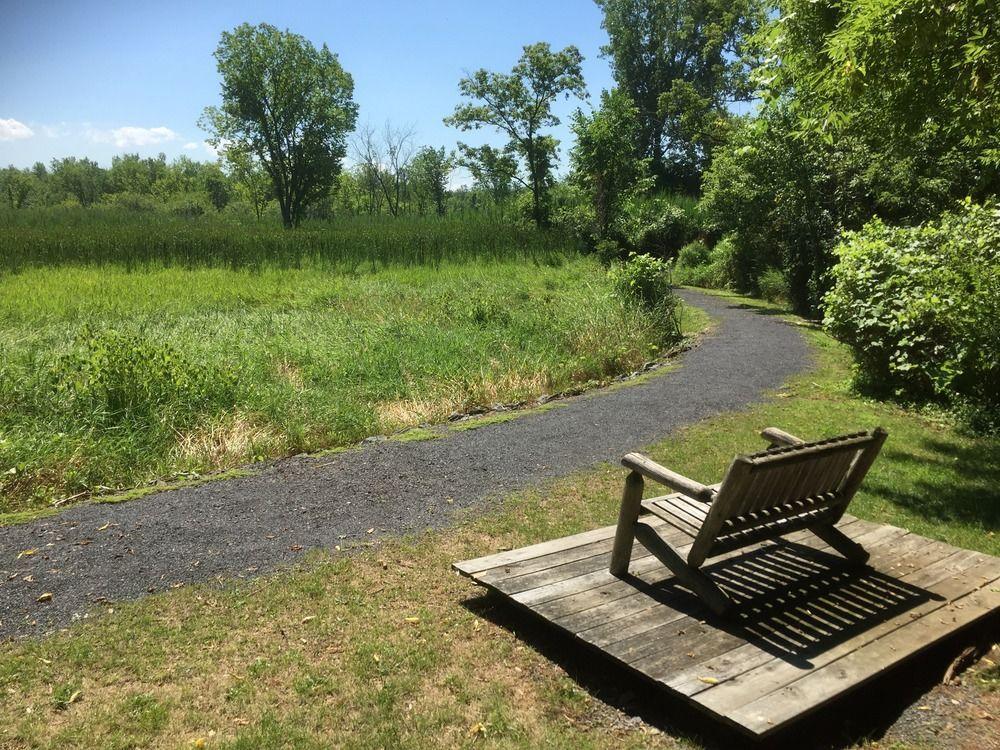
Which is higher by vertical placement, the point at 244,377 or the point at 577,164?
the point at 577,164

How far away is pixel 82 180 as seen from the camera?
8812 centimetres

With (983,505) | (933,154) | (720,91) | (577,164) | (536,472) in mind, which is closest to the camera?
(983,505)

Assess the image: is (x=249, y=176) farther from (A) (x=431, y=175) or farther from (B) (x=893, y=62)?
(B) (x=893, y=62)

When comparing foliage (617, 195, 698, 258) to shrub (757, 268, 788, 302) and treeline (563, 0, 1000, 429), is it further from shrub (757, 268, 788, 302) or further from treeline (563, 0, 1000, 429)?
shrub (757, 268, 788, 302)

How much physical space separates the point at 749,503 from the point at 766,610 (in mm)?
Result: 608

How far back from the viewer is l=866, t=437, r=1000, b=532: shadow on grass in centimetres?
593

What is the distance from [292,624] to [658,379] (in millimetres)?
7763

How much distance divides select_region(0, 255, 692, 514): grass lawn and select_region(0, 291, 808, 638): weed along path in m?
0.89

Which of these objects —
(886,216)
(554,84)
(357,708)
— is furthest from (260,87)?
(357,708)

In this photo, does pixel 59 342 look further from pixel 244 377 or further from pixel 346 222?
pixel 346 222

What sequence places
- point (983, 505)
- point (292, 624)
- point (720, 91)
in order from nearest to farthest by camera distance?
point (292, 624) → point (983, 505) → point (720, 91)

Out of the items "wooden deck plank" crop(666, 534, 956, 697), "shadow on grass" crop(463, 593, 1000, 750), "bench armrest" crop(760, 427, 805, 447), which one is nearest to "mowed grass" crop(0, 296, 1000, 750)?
"shadow on grass" crop(463, 593, 1000, 750)

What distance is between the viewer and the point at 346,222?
26.0 meters

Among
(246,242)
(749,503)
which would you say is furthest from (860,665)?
(246,242)
